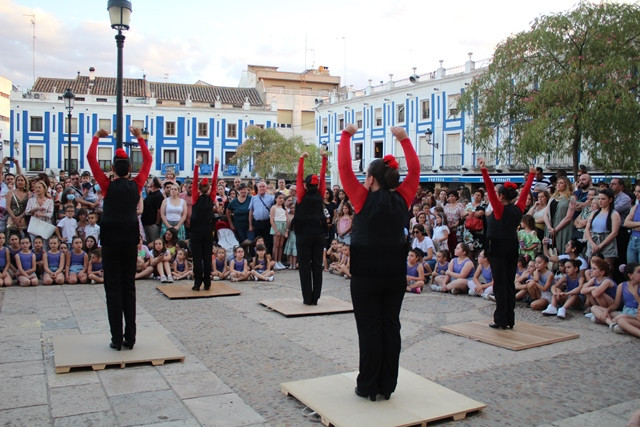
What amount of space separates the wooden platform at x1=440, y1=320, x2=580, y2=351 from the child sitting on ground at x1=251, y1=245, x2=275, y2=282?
500 centimetres

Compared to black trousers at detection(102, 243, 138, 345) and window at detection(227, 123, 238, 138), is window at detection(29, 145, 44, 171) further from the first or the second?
black trousers at detection(102, 243, 138, 345)

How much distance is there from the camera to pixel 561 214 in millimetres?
10438

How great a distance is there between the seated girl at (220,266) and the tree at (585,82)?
33.5 ft

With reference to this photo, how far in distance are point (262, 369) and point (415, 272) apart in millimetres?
5729

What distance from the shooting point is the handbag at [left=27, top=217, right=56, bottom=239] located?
11.3 metres

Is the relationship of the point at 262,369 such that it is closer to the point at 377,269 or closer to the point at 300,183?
the point at 377,269

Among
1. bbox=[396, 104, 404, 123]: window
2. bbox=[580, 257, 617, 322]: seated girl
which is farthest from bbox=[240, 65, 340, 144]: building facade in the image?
bbox=[580, 257, 617, 322]: seated girl

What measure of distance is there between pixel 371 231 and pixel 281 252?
30.5 feet

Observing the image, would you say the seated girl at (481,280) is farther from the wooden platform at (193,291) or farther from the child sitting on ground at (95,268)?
the child sitting on ground at (95,268)

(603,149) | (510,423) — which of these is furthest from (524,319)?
(603,149)

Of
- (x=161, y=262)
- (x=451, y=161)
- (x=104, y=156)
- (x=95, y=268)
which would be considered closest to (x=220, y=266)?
(x=161, y=262)

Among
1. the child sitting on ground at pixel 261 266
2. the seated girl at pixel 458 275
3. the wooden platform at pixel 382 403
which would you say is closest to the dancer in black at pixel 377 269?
the wooden platform at pixel 382 403

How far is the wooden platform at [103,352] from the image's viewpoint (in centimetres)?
558

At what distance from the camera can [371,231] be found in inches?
184
